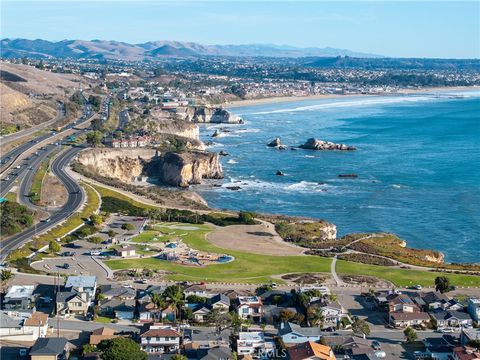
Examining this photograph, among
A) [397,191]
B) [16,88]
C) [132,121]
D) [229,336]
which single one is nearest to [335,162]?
[397,191]

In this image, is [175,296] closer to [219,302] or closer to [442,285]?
[219,302]

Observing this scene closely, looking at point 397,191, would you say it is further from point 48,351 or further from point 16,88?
point 16,88

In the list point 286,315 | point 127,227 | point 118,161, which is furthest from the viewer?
point 118,161

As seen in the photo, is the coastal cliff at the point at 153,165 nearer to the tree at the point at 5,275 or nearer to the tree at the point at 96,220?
the tree at the point at 96,220

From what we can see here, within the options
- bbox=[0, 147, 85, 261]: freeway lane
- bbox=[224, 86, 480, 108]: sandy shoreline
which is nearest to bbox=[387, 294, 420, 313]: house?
bbox=[0, 147, 85, 261]: freeway lane

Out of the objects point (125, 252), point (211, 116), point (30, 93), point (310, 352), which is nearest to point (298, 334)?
point (310, 352)

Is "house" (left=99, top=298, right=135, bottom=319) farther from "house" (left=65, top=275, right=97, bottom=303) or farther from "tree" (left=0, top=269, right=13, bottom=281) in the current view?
"tree" (left=0, top=269, right=13, bottom=281)
